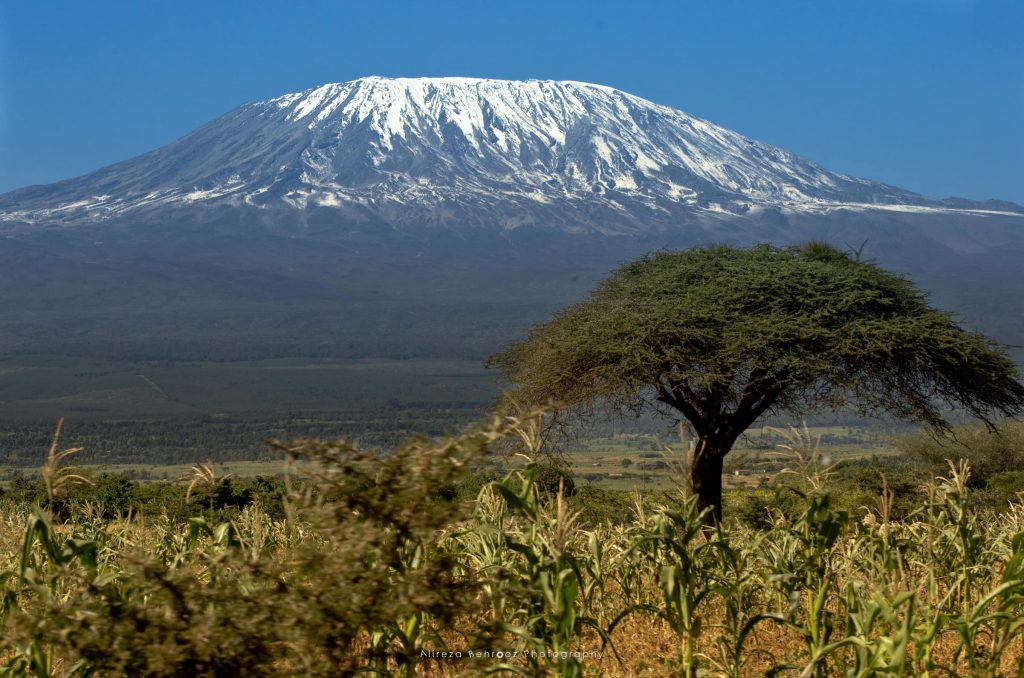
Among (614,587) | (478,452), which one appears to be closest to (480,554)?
Result: (614,587)

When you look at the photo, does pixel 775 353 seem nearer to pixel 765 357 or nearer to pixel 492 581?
pixel 765 357

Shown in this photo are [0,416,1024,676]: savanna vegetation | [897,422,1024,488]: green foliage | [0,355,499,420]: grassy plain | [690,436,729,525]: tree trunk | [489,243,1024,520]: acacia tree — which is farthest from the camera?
[0,355,499,420]: grassy plain

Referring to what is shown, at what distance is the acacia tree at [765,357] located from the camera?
2036cm

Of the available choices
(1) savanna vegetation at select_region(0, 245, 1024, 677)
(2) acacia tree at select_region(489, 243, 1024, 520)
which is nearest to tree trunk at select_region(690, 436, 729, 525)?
(2) acacia tree at select_region(489, 243, 1024, 520)

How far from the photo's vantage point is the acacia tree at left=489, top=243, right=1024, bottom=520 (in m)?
20.4

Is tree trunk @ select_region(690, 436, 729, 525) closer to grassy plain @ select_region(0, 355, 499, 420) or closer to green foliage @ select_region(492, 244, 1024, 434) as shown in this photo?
green foliage @ select_region(492, 244, 1024, 434)

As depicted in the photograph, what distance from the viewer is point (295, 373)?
161 meters

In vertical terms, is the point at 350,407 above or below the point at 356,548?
below

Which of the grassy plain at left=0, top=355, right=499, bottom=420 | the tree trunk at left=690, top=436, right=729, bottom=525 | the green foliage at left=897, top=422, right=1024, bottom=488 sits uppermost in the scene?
the tree trunk at left=690, top=436, right=729, bottom=525

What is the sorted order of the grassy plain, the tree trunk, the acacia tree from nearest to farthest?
the tree trunk, the acacia tree, the grassy plain

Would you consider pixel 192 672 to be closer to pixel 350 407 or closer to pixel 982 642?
pixel 982 642

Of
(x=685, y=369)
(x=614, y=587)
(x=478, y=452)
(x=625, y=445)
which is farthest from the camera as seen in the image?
(x=625, y=445)

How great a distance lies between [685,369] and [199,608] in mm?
16084

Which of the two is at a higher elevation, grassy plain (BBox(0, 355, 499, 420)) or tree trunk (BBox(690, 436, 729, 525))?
tree trunk (BBox(690, 436, 729, 525))
